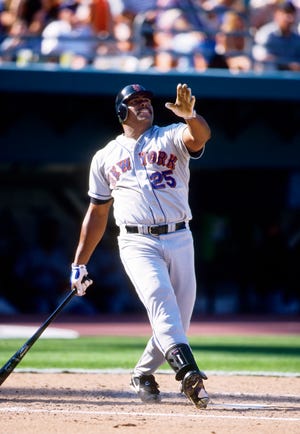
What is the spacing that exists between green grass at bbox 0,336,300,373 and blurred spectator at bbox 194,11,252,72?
3949mm

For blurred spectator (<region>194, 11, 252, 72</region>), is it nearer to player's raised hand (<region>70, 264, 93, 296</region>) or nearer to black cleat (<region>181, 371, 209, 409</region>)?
player's raised hand (<region>70, 264, 93, 296</region>)

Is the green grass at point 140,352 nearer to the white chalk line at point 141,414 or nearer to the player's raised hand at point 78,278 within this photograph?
the player's raised hand at point 78,278

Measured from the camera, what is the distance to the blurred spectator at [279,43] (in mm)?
13305

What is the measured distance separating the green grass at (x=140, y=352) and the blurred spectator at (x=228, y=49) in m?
3.95

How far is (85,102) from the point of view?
14242mm

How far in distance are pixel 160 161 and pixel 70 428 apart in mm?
1649

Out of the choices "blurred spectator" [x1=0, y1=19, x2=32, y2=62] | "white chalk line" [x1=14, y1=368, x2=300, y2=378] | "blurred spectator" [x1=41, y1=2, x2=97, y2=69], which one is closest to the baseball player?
"white chalk line" [x1=14, y1=368, x2=300, y2=378]

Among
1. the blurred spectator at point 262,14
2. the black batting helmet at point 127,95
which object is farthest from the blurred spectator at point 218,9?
the black batting helmet at point 127,95

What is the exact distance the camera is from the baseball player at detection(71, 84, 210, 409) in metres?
5.57

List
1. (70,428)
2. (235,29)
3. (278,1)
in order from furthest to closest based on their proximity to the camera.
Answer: (278,1), (235,29), (70,428)

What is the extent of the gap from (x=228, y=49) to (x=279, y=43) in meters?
0.68

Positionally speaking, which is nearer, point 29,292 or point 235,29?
point 235,29

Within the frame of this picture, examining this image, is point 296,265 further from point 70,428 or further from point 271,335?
point 70,428

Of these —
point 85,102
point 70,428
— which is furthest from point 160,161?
point 85,102
